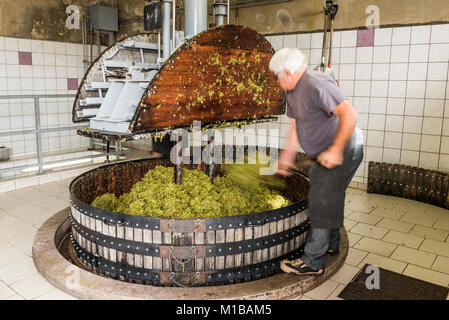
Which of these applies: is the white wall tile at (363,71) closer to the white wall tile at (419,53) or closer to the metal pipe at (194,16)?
the white wall tile at (419,53)

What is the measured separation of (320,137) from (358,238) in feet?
5.50

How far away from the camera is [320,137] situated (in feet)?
8.56

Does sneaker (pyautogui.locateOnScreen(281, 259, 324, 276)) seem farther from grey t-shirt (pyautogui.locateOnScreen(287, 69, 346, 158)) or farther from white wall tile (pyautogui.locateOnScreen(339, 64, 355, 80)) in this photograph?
white wall tile (pyautogui.locateOnScreen(339, 64, 355, 80))

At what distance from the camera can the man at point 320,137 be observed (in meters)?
2.45

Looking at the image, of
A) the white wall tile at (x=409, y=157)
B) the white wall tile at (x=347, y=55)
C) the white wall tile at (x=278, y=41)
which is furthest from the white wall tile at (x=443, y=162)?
the white wall tile at (x=278, y=41)

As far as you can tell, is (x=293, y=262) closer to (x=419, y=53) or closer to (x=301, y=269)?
(x=301, y=269)

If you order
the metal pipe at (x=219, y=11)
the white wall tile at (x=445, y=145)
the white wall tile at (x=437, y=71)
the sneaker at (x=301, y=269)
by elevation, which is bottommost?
the sneaker at (x=301, y=269)

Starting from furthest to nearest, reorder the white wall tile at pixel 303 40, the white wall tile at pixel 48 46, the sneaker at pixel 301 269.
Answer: the white wall tile at pixel 48 46
the white wall tile at pixel 303 40
the sneaker at pixel 301 269

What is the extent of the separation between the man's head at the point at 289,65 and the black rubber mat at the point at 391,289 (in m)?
1.56

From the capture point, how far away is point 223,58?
119 inches

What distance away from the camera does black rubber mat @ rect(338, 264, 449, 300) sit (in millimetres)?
2740

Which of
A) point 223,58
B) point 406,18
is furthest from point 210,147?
point 406,18

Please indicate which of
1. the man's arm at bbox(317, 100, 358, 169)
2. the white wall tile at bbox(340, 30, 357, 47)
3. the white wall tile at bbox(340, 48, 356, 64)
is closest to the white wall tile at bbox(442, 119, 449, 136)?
the white wall tile at bbox(340, 48, 356, 64)
